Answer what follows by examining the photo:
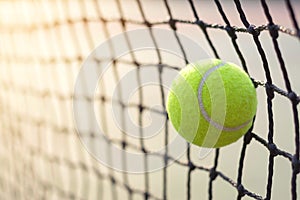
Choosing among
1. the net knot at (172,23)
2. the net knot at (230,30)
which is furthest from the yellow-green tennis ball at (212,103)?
the net knot at (172,23)

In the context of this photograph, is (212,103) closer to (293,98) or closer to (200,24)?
(293,98)

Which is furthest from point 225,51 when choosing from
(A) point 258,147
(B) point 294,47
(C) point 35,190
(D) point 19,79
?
(C) point 35,190

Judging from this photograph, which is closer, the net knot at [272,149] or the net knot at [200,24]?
the net knot at [272,149]

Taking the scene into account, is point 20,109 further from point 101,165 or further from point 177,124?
point 177,124

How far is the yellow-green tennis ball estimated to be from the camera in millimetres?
834

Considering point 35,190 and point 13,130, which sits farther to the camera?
point 13,130

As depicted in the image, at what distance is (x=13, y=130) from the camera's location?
2.61m

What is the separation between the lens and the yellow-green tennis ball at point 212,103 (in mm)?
834

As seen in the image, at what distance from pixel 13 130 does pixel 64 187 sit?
367mm

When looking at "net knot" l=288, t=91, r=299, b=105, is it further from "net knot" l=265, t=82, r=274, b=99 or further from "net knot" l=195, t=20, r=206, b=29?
"net knot" l=195, t=20, r=206, b=29

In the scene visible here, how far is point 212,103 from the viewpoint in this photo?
0.83 metres

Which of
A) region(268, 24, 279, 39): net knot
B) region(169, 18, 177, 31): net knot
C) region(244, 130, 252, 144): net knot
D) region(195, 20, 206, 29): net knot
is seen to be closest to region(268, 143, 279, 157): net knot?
region(244, 130, 252, 144): net knot

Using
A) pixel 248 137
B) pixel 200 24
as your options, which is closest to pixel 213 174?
pixel 248 137

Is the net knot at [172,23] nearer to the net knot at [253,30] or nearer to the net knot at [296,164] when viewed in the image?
the net knot at [253,30]
